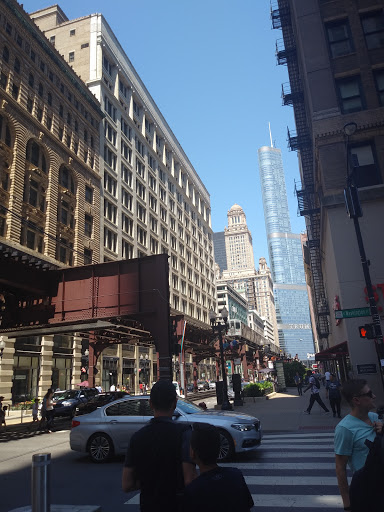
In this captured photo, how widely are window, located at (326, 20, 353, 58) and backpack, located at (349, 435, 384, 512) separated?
90.9ft

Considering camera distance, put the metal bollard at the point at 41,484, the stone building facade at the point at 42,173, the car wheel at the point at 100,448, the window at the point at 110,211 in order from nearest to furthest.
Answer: the metal bollard at the point at 41,484 < the car wheel at the point at 100,448 < the stone building facade at the point at 42,173 < the window at the point at 110,211

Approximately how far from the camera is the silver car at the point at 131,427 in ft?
30.7

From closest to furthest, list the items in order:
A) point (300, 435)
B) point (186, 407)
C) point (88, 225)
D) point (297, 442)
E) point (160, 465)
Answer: point (160, 465) < point (186, 407) < point (297, 442) < point (300, 435) < point (88, 225)

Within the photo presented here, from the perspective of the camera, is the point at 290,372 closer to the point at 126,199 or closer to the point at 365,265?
the point at 126,199

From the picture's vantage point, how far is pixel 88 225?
139ft

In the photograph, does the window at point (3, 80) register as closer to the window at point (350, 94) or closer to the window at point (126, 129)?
the window at point (126, 129)

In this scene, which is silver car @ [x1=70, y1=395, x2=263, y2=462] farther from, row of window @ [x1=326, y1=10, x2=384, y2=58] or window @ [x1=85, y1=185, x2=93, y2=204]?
window @ [x1=85, y1=185, x2=93, y2=204]

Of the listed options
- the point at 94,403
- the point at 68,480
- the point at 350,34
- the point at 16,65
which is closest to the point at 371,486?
the point at 68,480

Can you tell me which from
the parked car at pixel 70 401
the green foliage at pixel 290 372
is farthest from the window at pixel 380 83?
the green foliage at pixel 290 372

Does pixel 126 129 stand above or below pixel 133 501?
above

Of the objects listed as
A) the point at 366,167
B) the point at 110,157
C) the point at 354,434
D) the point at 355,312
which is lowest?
the point at 354,434

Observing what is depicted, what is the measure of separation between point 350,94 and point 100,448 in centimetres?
2394

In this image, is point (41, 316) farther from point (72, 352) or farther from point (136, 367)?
point (136, 367)

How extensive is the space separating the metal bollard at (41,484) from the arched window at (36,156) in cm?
3430
